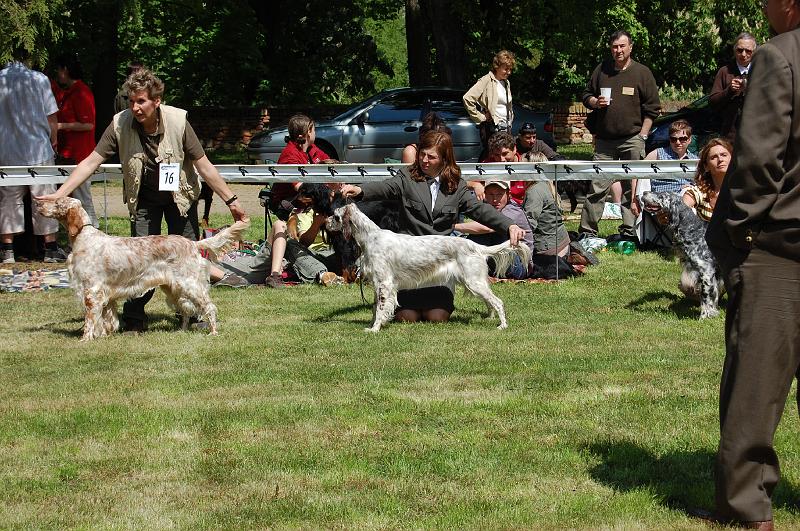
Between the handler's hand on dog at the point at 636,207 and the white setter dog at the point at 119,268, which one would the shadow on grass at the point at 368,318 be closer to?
the white setter dog at the point at 119,268

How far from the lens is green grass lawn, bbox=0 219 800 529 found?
187 inches

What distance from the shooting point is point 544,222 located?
11094mm

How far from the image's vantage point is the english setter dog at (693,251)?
875 centimetres

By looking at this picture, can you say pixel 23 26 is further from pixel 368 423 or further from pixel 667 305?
pixel 368 423

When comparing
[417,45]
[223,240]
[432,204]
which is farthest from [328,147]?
[223,240]

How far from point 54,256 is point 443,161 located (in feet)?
18.1

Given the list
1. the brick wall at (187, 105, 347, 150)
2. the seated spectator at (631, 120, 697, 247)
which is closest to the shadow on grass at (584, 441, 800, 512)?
the seated spectator at (631, 120, 697, 247)

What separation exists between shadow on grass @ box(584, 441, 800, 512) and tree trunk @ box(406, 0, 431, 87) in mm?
20972

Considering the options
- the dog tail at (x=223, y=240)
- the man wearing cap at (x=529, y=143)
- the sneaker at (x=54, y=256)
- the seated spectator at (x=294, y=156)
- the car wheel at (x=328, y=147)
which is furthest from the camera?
the car wheel at (x=328, y=147)

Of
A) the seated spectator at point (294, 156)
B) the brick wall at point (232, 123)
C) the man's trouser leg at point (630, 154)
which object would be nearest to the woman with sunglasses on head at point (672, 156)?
the man's trouser leg at point (630, 154)

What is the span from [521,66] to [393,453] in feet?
93.4

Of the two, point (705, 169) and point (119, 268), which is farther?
point (119, 268)

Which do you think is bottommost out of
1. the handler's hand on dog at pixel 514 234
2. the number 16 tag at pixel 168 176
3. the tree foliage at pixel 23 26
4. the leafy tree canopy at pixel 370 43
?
the handler's hand on dog at pixel 514 234

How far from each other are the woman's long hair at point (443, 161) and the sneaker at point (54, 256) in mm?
5174
